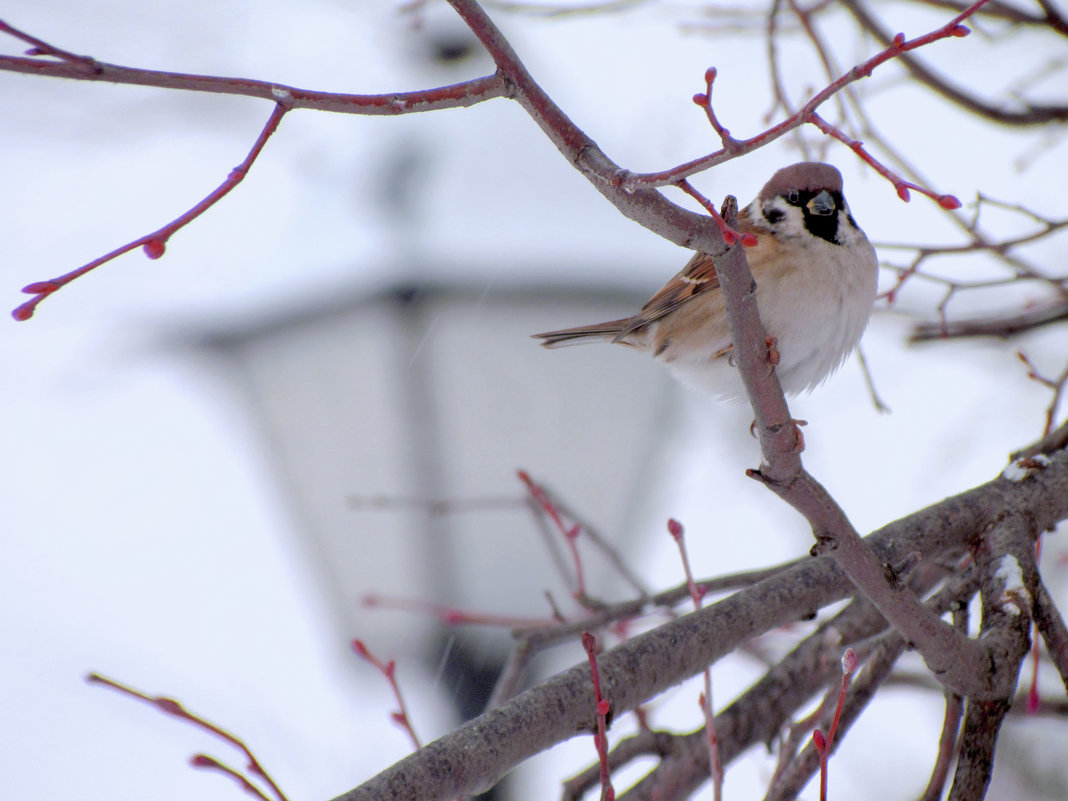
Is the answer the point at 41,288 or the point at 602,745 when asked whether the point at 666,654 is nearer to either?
the point at 602,745

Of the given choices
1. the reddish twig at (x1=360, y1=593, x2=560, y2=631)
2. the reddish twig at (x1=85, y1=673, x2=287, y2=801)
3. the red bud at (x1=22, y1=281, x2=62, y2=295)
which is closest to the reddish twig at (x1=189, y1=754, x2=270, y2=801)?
the reddish twig at (x1=85, y1=673, x2=287, y2=801)

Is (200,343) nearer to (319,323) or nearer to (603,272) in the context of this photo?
(319,323)

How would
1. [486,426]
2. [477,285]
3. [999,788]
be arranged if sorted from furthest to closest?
[999,788] → [486,426] → [477,285]

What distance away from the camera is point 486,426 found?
279 centimetres

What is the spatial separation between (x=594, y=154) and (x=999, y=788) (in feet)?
14.2

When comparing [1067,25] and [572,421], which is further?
[572,421]

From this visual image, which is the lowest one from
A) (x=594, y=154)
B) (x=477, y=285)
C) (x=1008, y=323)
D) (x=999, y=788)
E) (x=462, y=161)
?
(x=999, y=788)

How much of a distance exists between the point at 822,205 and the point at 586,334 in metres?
0.71

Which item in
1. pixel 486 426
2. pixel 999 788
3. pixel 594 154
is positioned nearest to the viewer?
pixel 594 154

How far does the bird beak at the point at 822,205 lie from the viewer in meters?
2.70

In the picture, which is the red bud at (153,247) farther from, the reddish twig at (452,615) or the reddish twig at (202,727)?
the reddish twig at (452,615)

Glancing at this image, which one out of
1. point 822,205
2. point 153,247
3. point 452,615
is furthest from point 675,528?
point 822,205

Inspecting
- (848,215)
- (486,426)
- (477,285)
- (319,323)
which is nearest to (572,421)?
(486,426)

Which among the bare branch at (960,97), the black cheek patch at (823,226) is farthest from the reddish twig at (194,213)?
the bare branch at (960,97)
